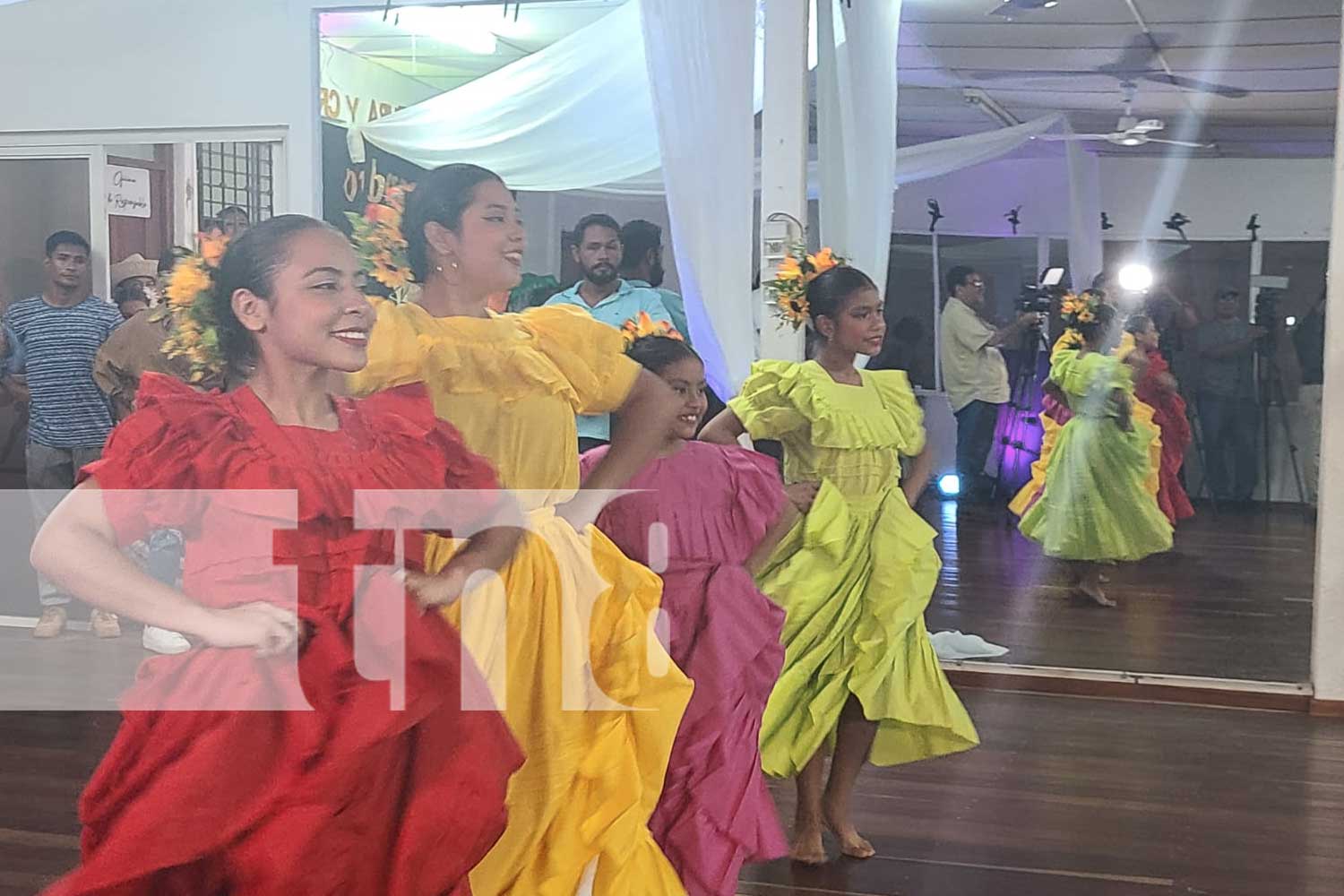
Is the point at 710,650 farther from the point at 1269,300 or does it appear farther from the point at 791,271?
the point at 1269,300

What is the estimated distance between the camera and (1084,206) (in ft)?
15.0

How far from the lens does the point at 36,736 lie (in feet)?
12.5

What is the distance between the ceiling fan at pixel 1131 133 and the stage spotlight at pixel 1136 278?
0.37 m

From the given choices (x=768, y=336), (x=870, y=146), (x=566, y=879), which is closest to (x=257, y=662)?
(x=566, y=879)

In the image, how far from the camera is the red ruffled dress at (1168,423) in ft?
15.2

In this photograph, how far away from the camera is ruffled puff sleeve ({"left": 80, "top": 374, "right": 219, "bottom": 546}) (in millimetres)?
1505

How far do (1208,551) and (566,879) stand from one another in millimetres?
3306

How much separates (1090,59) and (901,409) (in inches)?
76.6

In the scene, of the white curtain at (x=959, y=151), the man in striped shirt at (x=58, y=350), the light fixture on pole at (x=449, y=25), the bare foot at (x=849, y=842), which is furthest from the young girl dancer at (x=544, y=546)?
the white curtain at (x=959, y=151)

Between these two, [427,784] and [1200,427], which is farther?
[1200,427]

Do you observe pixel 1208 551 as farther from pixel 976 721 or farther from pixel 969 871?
pixel 969 871

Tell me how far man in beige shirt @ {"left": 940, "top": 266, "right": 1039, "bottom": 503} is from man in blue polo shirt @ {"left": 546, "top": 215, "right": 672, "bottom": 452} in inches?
48.7

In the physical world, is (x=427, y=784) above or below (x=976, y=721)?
above

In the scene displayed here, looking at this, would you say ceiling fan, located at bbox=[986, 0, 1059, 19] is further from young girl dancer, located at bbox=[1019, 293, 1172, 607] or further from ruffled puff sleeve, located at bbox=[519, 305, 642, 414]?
ruffled puff sleeve, located at bbox=[519, 305, 642, 414]
